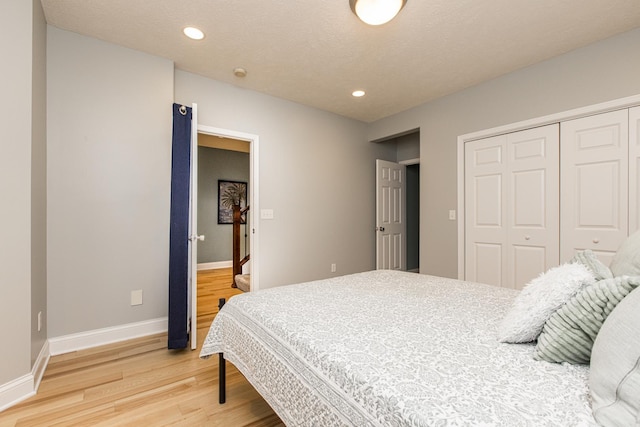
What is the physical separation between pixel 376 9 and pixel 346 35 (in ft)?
2.09

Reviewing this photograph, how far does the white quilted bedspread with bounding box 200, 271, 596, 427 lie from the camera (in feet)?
2.29

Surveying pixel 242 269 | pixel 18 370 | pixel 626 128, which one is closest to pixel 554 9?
pixel 626 128

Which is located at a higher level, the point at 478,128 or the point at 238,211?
the point at 478,128

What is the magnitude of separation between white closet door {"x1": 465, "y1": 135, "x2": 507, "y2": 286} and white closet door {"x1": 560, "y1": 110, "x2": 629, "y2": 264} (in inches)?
20.5

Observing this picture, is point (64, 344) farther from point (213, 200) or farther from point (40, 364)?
point (213, 200)

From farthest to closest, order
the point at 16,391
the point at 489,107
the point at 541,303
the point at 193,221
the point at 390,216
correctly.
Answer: the point at 390,216 < the point at 489,107 < the point at 193,221 < the point at 16,391 < the point at 541,303

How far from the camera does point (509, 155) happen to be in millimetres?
Result: 3057

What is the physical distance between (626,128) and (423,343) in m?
2.77

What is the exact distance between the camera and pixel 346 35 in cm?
236

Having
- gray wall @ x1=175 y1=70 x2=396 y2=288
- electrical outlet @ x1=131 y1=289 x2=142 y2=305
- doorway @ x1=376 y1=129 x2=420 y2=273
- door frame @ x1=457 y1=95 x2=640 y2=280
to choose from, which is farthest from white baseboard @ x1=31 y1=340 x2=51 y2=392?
doorway @ x1=376 y1=129 x2=420 y2=273

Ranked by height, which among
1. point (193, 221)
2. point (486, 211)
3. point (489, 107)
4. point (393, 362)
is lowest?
point (393, 362)

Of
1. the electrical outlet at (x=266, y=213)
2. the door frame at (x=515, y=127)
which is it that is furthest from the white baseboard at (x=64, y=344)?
the door frame at (x=515, y=127)

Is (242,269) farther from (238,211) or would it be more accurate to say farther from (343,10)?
(343,10)

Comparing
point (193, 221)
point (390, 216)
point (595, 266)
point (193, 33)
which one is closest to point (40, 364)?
point (193, 221)
